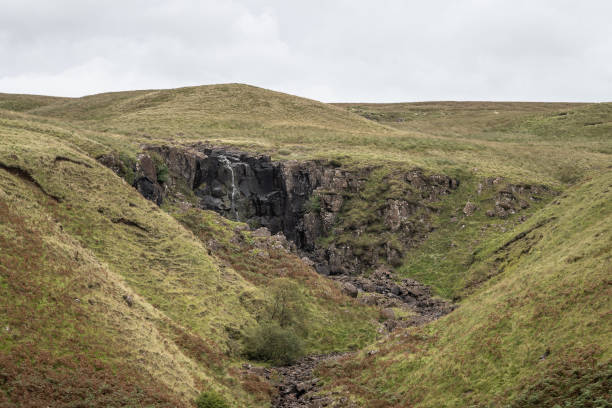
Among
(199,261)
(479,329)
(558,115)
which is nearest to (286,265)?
(199,261)

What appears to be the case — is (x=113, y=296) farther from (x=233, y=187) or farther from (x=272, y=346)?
(x=233, y=187)

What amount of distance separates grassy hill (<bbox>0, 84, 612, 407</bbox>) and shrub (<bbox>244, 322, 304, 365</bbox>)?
1383 mm

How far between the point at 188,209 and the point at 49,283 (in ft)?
106

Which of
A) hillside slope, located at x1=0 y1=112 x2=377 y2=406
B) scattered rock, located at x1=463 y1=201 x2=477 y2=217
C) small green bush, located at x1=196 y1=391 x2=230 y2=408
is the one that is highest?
scattered rock, located at x1=463 y1=201 x2=477 y2=217

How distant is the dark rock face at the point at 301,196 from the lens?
6656 centimetres

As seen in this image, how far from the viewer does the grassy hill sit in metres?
23.9

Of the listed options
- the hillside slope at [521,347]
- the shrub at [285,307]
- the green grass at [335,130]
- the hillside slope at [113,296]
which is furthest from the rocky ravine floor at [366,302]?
the green grass at [335,130]

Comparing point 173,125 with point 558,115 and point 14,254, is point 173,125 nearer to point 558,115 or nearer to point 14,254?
point 14,254

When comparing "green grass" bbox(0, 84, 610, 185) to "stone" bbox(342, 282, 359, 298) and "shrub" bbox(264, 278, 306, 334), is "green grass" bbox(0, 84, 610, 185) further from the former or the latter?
"shrub" bbox(264, 278, 306, 334)

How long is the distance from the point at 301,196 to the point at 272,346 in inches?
1452

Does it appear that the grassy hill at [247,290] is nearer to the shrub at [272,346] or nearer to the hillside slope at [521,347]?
the hillside slope at [521,347]

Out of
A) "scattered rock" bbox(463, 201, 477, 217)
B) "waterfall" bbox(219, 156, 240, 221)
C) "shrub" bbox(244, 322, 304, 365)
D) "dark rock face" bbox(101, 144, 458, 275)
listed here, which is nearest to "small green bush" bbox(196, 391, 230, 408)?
"shrub" bbox(244, 322, 304, 365)

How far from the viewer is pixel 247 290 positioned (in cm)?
4616

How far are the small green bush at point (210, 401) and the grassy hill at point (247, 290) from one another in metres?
0.62
